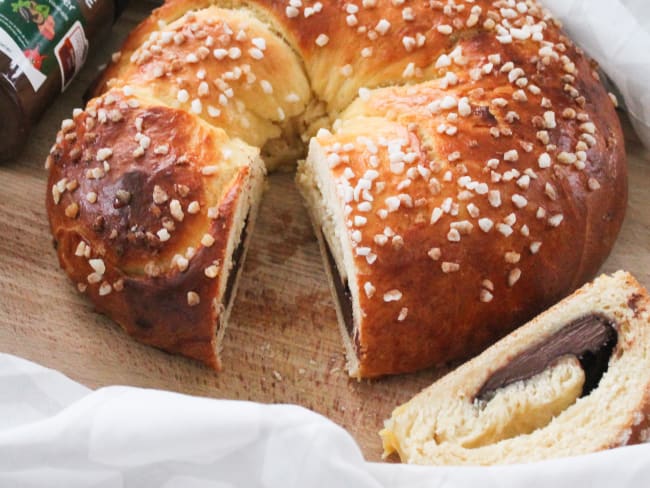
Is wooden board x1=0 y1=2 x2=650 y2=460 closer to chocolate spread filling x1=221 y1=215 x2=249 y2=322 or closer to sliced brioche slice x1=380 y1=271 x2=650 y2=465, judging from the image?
chocolate spread filling x1=221 y1=215 x2=249 y2=322

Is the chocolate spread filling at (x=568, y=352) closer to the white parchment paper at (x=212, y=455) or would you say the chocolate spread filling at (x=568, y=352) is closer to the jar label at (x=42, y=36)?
the white parchment paper at (x=212, y=455)

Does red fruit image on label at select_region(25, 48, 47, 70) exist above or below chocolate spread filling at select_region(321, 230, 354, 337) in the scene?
above

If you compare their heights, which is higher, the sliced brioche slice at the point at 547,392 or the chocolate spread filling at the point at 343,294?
the sliced brioche slice at the point at 547,392

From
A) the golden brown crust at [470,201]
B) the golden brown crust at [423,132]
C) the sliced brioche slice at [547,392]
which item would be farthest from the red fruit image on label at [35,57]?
the sliced brioche slice at [547,392]

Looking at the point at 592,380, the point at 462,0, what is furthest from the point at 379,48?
the point at 592,380

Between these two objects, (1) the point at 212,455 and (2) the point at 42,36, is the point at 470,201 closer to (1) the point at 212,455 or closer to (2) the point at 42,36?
(1) the point at 212,455

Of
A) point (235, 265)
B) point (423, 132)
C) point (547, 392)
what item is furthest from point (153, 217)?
point (547, 392)

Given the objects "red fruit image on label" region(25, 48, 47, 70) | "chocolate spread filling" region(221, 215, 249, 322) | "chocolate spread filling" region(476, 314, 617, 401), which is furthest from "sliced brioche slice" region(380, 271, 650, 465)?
"red fruit image on label" region(25, 48, 47, 70)
